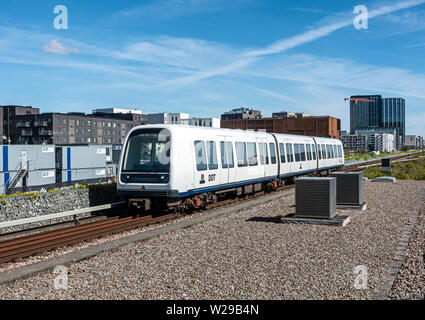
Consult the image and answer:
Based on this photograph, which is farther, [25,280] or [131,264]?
[131,264]

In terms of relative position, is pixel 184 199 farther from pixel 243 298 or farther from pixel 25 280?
pixel 243 298

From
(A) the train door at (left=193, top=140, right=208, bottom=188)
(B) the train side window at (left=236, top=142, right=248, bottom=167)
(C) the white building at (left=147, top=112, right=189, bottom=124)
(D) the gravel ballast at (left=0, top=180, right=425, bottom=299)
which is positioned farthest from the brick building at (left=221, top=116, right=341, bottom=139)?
(C) the white building at (left=147, top=112, right=189, bottom=124)

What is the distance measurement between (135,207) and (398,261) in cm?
817

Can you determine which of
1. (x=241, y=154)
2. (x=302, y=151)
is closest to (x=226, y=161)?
(x=241, y=154)

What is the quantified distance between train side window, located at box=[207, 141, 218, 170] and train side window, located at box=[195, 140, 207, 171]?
1.02 feet

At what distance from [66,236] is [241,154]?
342 inches

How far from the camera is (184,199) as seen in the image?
14688 millimetres

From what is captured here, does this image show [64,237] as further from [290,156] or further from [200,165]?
[290,156]

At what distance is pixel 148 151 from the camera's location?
46.2 ft

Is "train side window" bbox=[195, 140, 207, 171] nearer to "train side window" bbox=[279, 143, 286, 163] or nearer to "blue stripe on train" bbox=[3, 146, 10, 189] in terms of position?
"train side window" bbox=[279, 143, 286, 163]

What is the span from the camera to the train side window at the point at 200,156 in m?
14.8

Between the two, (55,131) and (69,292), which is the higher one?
(55,131)

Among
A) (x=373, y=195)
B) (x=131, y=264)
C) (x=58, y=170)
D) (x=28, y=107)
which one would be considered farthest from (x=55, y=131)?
(x=131, y=264)
